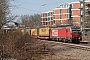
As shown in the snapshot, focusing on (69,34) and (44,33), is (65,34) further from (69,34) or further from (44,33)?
(44,33)

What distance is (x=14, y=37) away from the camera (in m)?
18.5

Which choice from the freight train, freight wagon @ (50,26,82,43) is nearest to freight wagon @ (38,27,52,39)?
the freight train

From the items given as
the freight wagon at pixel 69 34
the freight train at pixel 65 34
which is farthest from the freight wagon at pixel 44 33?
the freight wagon at pixel 69 34

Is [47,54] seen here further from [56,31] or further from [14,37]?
[56,31]

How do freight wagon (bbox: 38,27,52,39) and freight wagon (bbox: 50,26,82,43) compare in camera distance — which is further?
freight wagon (bbox: 38,27,52,39)

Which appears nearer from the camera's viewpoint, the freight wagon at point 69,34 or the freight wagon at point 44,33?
the freight wagon at point 69,34

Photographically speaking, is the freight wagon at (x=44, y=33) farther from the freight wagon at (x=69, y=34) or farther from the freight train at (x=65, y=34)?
the freight wagon at (x=69, y=34)

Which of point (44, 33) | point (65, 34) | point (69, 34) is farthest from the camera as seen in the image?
point (44, 33)

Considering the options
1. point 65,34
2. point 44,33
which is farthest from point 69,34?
point 44,33

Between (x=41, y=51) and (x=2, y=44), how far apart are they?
3.37m

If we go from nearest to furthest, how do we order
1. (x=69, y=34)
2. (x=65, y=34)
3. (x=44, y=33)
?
(x=69, y=34)
(x=65, y=34)
(x=44, y=33)

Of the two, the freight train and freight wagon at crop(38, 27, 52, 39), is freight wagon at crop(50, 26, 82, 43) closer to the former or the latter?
the freight train

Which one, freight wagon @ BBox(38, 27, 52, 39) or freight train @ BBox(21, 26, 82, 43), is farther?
freight wagon @ BBox(38, 27, 52, 39)

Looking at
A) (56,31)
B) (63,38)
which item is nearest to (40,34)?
(56,31)
